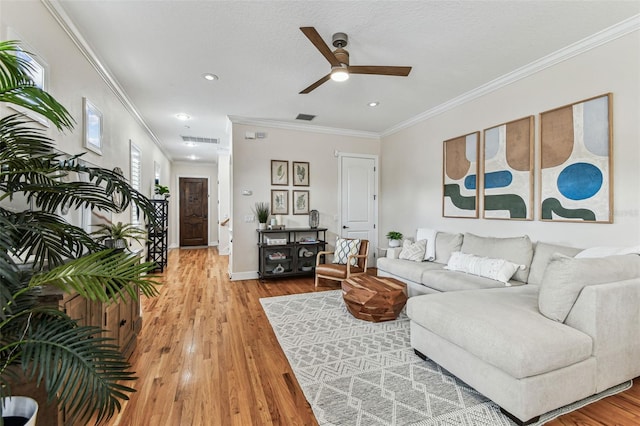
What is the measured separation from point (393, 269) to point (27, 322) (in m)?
3.69

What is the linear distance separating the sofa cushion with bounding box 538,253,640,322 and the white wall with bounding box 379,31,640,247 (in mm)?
908

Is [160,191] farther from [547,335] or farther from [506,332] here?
[547,335]

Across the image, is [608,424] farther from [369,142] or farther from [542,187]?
[369,142]

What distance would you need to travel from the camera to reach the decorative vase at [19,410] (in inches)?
44.6

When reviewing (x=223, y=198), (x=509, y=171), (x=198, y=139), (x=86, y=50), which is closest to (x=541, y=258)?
(x=509, y=171)

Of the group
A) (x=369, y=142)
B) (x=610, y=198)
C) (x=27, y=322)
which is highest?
(x=369, y=142)

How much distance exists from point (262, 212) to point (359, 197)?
80.5 inches

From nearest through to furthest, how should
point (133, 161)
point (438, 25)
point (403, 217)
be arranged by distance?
point (438, 25), point (133, 161), point (403, 217)

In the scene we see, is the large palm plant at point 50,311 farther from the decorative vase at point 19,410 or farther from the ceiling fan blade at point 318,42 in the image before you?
the ceiling fan blade at point 318,42

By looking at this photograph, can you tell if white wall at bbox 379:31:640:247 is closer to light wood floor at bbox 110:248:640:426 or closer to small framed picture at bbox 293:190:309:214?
light wood floor at bbox 110:248:640:426

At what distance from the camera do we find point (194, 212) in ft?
30.3

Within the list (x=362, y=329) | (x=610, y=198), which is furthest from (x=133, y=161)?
(x=610, y=198)

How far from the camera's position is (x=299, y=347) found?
257 centimetres

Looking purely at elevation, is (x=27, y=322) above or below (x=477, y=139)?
below
